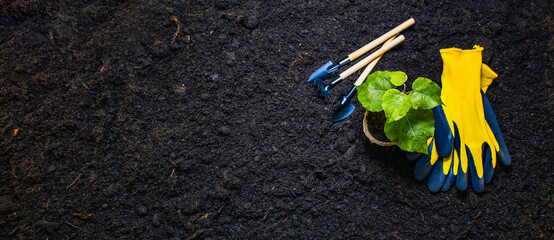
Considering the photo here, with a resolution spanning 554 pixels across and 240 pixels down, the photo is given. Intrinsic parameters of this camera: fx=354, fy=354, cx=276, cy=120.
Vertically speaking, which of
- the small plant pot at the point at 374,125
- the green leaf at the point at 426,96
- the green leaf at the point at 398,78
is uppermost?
the green leaf at the point at 398,78

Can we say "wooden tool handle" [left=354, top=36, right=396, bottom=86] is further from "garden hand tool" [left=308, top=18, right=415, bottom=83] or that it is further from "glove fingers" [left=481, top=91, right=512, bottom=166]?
"glove fingers" [left=481, top=91, right=512, bottom=166]

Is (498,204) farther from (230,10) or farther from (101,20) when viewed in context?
(101,20)

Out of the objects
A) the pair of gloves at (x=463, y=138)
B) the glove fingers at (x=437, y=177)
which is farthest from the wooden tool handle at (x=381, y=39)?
the glove fingers at (x=437, y=177)

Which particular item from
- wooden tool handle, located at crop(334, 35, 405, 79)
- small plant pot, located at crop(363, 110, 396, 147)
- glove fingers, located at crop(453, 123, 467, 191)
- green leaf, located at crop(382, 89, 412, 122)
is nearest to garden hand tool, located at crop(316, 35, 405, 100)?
wooden tool handle, located at crop(334, 35, 405, 79)

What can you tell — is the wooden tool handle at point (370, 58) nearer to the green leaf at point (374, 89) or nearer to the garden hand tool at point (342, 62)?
the garden hand tool at point (342, 62)

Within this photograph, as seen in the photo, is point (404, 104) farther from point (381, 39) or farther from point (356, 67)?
point (381, 39)

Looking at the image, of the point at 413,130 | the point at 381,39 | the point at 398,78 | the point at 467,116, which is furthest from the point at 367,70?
the point at 467,116

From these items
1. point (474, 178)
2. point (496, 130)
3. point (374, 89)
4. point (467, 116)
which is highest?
point (374, 89)
